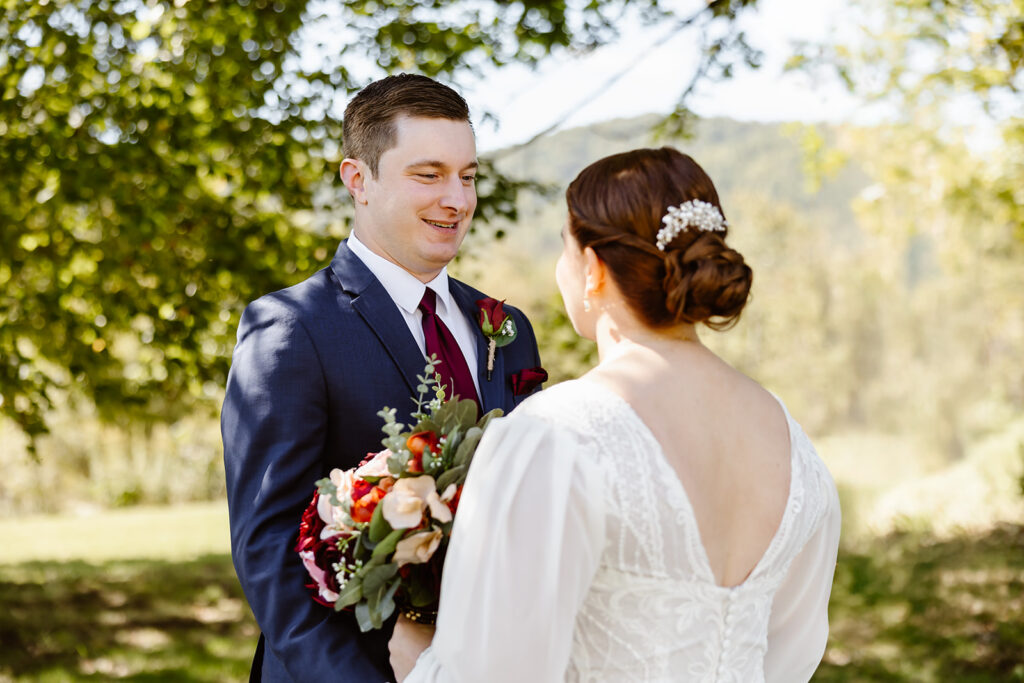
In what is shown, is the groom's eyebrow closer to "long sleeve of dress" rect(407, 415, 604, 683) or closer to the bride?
the bride

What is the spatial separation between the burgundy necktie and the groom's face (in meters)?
0.12

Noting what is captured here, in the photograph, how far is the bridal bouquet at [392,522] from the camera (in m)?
1.89

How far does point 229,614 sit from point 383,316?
7658 millimetres

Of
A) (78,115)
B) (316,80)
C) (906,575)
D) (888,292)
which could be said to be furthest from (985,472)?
(888,292)

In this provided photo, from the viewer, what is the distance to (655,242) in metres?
1.93

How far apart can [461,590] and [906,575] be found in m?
9.98

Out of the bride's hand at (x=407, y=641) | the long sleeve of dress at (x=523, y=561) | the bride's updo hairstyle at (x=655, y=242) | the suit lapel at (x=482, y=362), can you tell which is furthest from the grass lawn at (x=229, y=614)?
the bride's updo hairstyle at (x=655, y=242)

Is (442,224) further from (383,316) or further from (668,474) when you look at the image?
(668,474)

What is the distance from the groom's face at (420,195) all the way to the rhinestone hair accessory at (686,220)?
89 cm

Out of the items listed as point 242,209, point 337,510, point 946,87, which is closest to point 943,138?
point 946,87

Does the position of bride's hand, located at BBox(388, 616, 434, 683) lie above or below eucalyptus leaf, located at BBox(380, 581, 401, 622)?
below

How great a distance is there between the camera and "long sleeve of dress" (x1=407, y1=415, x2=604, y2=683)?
1741 mm

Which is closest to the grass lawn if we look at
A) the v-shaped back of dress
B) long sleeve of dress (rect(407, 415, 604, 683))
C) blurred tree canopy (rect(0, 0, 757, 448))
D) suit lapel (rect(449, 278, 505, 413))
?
blurred tree canopy (rect(0, 0, 757, 448))

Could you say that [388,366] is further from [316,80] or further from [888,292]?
[888,292]
